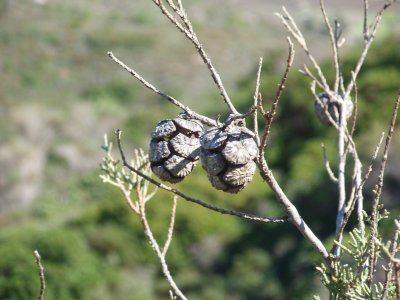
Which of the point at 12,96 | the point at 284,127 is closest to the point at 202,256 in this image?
the point at 284,127

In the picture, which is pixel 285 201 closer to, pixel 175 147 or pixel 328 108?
pixel 175 147

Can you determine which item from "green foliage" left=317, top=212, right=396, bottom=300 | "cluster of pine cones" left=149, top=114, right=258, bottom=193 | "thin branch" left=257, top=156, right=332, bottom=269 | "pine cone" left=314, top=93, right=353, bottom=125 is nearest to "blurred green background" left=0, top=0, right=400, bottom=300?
"pine cone" left=314, top=93, right=353, bottom=125

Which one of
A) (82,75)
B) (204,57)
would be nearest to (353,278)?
(204,57)

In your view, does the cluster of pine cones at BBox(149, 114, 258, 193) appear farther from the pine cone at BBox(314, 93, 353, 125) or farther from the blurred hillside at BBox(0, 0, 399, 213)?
the blurred hillside at BBox(0, 0, 399, 213)

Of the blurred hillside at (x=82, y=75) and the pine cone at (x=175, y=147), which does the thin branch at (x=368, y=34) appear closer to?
the pine cone at (x=175, y=147)

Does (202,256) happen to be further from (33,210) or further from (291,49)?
(291,49)

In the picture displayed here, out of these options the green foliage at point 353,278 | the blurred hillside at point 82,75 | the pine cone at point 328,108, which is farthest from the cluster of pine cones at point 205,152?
the blurred hillside at point 82,75

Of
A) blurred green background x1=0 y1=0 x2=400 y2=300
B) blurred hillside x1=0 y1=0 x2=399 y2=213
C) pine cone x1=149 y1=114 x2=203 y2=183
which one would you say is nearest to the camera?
pine cone x1=149 y1=114 x2=203 y2=183
